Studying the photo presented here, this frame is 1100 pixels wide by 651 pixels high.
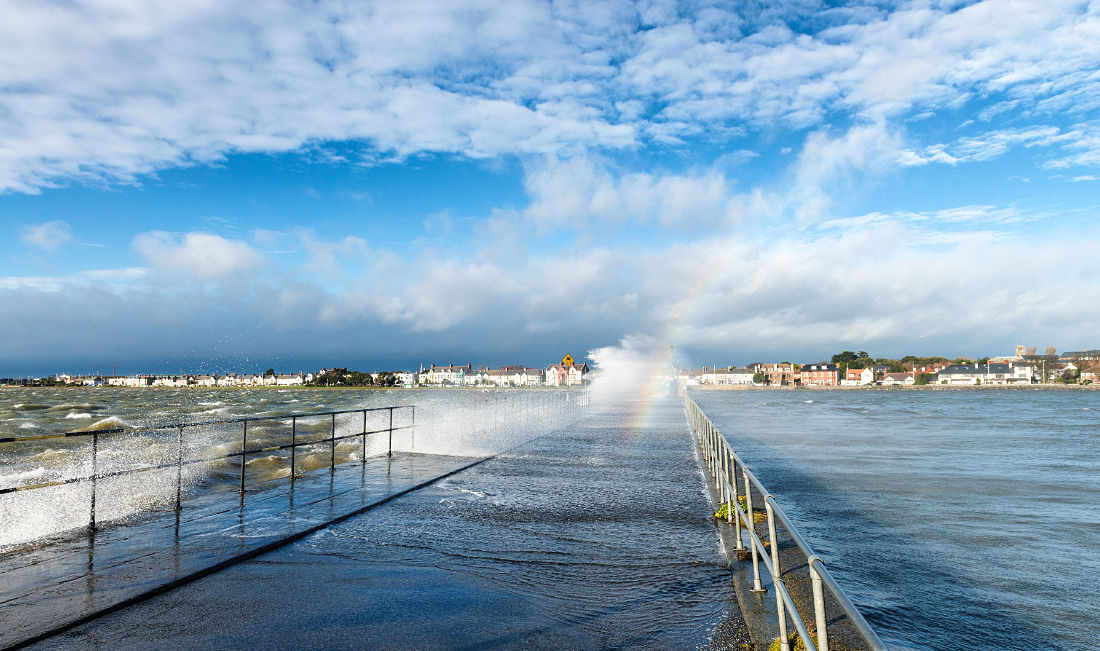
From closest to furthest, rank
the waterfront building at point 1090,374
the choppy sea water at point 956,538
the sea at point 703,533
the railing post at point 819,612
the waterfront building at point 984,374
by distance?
the railing post at point 819,612 < the sea at point 703,533 < the choppy sea water at point 956,538 < the waterfront building at point 1090,374 < the waterfront building at point 984,374

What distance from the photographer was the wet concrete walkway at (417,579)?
4.77 meters

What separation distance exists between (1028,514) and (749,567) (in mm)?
10080

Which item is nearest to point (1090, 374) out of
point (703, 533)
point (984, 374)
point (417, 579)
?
point (984, 374)

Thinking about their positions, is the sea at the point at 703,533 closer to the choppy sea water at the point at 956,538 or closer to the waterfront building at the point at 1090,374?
the choppy sea water at the point at 956,538

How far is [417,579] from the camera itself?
242 inches

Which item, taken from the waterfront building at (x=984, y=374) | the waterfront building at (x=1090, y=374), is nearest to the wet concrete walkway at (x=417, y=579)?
the waterfront building at (x=984, y=374)

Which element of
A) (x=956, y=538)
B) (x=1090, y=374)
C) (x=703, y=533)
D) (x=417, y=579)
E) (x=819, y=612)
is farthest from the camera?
(x=1090, y=374)

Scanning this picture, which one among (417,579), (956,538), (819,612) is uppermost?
(819,612)

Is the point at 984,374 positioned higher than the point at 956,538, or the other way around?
the point at 984,374

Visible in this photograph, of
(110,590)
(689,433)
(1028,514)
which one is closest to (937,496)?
(1028,514)

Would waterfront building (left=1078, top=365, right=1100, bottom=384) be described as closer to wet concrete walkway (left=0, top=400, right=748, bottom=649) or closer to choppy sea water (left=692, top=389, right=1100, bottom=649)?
choppy sea water (left=692, top=389, right=1100, bottom=649)

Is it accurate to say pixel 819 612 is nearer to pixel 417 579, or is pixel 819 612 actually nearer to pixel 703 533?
pixel 417 579

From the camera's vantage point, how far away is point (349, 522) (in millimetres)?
8477

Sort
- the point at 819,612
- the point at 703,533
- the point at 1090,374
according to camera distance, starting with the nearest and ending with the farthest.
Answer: the point at 819,612
the point at 703,533
the point at 1090,374
